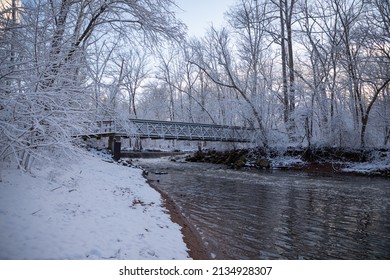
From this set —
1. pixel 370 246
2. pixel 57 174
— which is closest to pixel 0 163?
pixel 57 174

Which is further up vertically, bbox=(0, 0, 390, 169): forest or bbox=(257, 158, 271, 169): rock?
bbox=(0, 0, 390, 169): forest

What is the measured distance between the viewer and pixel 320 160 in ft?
52.5

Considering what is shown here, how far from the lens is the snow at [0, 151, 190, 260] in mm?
2941

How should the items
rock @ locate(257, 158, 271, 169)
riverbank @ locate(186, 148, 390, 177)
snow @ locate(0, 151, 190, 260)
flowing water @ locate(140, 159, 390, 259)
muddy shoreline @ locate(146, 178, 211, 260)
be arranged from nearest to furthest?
snow @ locate(0, 151, 190, 260) → muddy shoreline @ locate(146, 178, 211, 260) → flowing water @ locate(140, 159, 390, 259) → riverbank @ locate(186, 148, 390, 177) → rock @ locate(257, 158, 271, 169)

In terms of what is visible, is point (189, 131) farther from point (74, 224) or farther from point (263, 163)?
point (74, 224)

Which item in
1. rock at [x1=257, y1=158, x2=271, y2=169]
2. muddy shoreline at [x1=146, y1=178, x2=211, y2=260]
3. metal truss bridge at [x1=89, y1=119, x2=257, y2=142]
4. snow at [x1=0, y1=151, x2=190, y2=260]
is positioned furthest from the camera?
metal truss bridge at [x1=89, y1=119, x2=257, y2=142]

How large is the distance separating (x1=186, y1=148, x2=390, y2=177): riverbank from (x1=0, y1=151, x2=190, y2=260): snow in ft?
40.6

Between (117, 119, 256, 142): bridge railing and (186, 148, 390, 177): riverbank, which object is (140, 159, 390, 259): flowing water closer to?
(186, 148, 390, 177): riverbank

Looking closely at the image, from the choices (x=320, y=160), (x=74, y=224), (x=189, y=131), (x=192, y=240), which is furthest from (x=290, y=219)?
Answer: (x=189, y=131)

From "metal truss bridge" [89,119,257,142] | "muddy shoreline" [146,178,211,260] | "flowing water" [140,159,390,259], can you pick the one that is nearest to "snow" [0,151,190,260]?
"muddy shoreline" [146,178,211,260]

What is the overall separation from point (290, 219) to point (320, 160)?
38.8ft

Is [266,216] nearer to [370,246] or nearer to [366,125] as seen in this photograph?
[370,246]

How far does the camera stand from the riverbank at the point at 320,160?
43.8 ft
